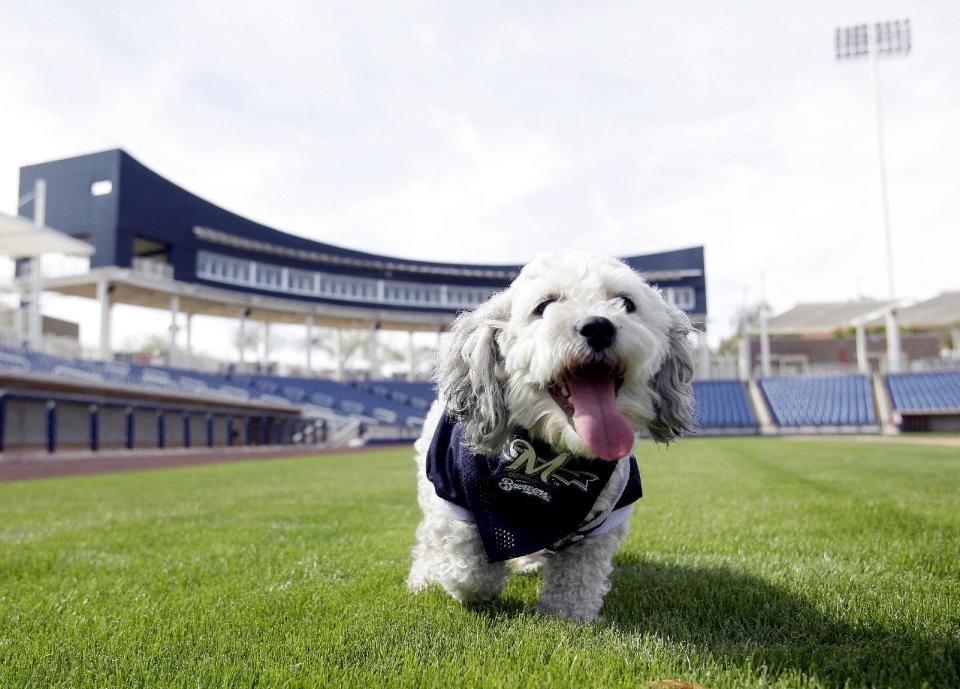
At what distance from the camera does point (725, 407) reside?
144 feet

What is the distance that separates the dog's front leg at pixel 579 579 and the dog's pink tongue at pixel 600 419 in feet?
2.14

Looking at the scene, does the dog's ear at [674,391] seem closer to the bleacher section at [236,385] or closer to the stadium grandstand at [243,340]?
the stadium grandstand at [243,340]

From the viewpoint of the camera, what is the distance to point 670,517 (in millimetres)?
5887

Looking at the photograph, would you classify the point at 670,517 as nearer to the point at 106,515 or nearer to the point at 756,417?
the point at 106,515

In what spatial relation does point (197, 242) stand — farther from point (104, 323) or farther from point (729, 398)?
point (729, 398)

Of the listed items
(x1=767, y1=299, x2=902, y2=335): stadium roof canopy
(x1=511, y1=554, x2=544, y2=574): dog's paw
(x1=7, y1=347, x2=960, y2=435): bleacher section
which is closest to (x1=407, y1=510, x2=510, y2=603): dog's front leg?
(x1=511, y1=554, x2=544, y2=574): dog's paw

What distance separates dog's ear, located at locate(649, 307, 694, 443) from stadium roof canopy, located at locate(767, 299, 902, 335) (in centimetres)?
5900

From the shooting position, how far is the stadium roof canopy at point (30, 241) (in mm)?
26641

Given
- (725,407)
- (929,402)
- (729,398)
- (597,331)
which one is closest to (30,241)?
→ (597,331)

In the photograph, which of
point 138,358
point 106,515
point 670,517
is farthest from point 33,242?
point 670,517

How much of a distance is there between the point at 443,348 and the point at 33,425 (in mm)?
29906

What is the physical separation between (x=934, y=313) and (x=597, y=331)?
2418 inches

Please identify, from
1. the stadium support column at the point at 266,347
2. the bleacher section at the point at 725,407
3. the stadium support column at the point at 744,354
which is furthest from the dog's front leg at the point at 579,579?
the stadium support column at the point at 744,354

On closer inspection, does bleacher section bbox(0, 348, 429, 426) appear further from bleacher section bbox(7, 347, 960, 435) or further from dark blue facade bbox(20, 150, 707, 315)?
dark blue facade bbox(20, 150, 707, 315)
